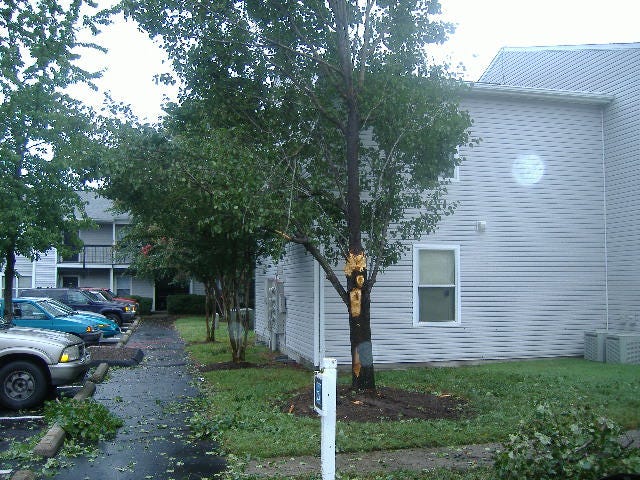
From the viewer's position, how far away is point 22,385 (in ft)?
34.7

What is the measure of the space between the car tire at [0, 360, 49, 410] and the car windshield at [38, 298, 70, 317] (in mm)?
9666

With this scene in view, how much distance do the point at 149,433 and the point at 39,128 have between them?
7271 mm

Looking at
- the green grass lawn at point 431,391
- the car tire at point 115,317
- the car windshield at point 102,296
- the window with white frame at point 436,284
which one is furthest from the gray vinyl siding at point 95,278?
the window with white frame at point 436,284

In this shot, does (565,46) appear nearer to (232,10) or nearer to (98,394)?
(232,10)

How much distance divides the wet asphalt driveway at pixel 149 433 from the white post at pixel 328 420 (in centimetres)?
164

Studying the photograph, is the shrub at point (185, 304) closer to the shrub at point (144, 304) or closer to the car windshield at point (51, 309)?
the shrub at point (144, 304)

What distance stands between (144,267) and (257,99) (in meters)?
23.9

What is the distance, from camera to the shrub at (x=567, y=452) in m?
5.64

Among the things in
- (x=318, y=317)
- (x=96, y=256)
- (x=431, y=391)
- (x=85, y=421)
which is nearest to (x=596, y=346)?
(x=431, y=391)

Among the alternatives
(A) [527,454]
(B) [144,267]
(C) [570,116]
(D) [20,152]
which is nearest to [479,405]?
(A) [527,454]

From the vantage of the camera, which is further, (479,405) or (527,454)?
(479,405)

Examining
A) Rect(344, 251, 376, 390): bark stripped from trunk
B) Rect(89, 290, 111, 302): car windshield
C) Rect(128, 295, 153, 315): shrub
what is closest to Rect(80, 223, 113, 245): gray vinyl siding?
Rect(128, 295, 153, 315): shrub

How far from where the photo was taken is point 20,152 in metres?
13.5

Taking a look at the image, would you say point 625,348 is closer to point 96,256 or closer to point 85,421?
point 85,421
